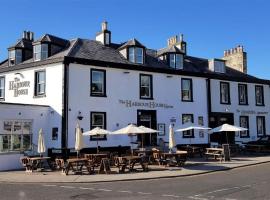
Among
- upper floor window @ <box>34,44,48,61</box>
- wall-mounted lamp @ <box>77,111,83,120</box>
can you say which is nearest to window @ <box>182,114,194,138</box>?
wall-mounted lamp @ <box>77,111,83,120</box>

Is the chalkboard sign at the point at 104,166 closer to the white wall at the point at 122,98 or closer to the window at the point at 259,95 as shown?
the white wall at the point at 122,98

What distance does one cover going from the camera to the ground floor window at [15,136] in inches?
882

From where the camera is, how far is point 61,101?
24.4 metres

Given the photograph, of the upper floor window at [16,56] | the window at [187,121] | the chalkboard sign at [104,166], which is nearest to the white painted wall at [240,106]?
the window at [187,121]

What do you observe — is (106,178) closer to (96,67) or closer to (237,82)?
(96,67)

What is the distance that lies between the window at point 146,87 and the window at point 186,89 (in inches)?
127

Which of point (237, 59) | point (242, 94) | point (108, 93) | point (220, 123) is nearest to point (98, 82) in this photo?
point (108, 93)

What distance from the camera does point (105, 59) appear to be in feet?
88.5

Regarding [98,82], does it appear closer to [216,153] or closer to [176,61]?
[176,61]

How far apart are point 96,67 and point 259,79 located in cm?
1725

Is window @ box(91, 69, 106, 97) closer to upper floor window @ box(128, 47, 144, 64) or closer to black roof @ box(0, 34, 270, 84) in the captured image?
black roof @ box(0, 34, 270, 84)

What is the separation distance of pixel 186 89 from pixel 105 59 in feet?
25.0

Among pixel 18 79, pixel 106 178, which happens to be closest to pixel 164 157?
pixel 106 178

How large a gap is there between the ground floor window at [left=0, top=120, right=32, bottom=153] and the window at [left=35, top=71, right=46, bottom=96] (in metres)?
2.93
